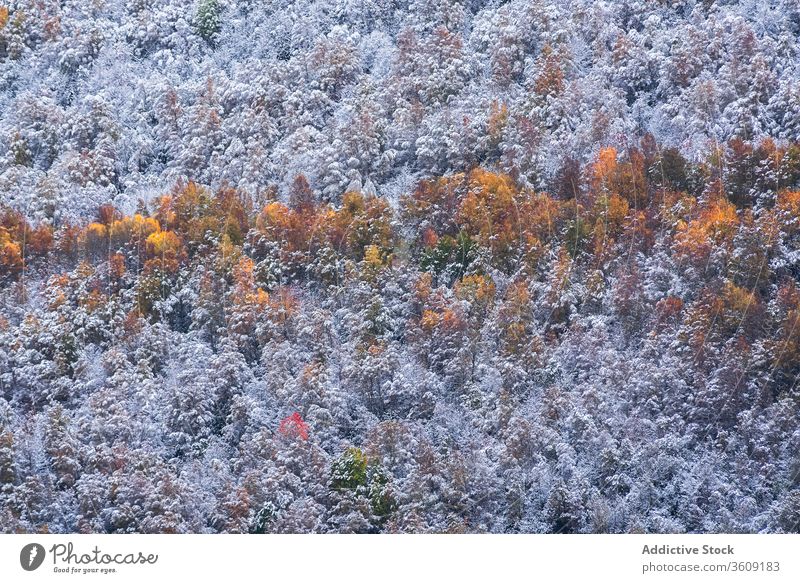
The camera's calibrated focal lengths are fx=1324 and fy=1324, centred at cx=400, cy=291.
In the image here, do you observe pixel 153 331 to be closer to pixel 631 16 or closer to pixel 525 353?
pixel 525 353

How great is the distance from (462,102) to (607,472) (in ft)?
42.9

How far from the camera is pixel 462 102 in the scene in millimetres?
38875

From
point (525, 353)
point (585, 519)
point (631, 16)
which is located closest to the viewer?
point (585, 519)

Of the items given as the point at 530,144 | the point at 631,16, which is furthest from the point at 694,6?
the point at 530,144

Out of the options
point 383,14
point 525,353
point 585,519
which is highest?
point 383,14

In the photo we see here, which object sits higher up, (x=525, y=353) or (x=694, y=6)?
(x=694, y=6)
